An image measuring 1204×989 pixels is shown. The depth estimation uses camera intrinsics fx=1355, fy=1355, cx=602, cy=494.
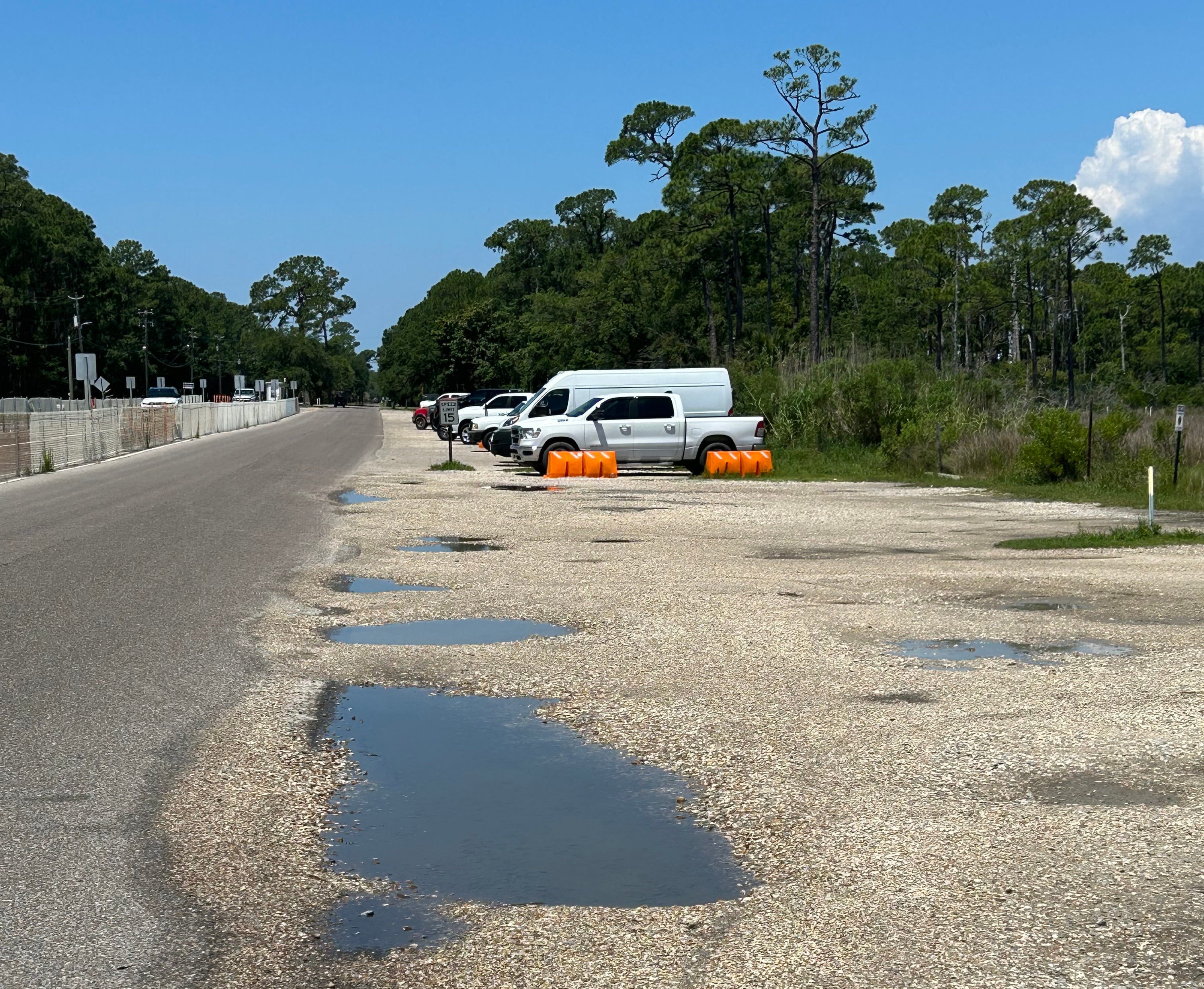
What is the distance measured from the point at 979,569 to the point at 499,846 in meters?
9.73

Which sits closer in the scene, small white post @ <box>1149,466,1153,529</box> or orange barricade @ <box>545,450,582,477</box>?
small white post @ <box>1149,466,1153,529</box>

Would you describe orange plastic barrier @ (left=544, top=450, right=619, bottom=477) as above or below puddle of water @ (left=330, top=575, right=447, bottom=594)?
above

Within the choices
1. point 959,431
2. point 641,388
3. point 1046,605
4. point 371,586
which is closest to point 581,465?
point 641,388

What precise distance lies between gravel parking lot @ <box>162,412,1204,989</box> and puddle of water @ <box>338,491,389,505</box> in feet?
27.9

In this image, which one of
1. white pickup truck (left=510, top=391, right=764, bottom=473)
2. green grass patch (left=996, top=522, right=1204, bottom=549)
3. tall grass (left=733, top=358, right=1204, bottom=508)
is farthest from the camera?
white pickup truck (left=510, top=391, right=764, bottom=473)

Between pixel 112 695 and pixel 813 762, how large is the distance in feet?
14.4

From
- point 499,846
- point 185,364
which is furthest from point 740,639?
point 185,364

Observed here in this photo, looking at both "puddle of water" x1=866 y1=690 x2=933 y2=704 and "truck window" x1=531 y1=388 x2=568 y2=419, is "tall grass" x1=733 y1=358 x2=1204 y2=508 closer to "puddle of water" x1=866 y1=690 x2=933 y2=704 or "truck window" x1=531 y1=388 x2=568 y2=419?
"truck window" x1=531 y1=388 x2=568 y2=419

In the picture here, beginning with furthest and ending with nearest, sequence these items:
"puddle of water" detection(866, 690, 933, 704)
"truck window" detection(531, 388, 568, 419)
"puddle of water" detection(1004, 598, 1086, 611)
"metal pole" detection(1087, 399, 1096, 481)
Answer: "truck window" detection(531, 388, 568, 419), "metal pole" detection(1087, 399, 1096, 481), "puddle of water" detection(1004, 598, 1086, 611), "puddle of water" detection(866, 690, 933, 704)

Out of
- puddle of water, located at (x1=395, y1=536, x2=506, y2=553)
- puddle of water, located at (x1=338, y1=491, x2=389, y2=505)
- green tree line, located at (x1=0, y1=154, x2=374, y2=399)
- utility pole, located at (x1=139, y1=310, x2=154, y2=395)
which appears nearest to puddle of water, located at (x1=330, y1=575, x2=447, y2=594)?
puddle of water, located at (x1=395, y1=536, x2=506, y2=553)

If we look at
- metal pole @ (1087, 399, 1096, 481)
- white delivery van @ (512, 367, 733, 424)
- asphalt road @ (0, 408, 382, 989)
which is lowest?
asphalt road @ (0, 408, 382, 989)

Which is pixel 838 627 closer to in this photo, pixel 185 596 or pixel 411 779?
pixel 411 779

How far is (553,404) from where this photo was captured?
35.8 metres

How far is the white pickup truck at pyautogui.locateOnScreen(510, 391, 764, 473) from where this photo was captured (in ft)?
104
